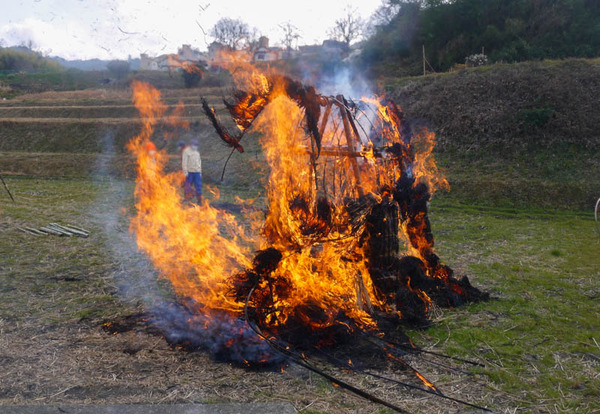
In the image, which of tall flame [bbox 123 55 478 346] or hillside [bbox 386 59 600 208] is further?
hillside [bbox 386 59 600 208]

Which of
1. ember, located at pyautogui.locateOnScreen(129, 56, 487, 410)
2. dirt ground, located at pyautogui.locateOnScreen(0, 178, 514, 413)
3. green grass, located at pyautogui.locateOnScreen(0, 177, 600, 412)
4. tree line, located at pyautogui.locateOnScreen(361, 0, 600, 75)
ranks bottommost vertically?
dirt ground, located at pyautogui.locateOnScreen(0, 178, 514, 413)

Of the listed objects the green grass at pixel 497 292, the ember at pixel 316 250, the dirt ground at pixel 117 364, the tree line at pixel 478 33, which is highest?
the tree line at pixel 478 33

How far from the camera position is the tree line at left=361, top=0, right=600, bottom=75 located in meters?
26.6

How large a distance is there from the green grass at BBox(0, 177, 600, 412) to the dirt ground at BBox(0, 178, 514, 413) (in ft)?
0.14

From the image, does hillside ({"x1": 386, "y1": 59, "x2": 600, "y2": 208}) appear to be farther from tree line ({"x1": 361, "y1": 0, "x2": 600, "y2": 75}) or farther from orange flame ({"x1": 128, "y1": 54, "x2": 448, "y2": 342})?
orange flame ({"x1": 128, "y1": 54, "x2": 448, "y2": 342})

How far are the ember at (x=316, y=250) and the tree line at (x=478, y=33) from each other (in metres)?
22.4

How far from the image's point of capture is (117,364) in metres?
4.70

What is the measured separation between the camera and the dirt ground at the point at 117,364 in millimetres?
4105

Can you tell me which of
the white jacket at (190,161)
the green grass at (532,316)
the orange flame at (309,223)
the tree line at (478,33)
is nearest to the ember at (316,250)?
the orange flame at (309,223)

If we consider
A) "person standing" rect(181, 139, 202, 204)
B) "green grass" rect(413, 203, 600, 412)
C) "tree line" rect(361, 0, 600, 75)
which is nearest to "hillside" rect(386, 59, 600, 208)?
"green grass" rect(413, 203, 600, 412)

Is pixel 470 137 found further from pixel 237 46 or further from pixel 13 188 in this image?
pixel 13 188

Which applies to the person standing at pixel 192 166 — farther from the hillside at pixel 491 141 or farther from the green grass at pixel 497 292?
the hillside at pixel 491 141

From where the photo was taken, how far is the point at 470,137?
19234mm

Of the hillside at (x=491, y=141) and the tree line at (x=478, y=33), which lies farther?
the tree line at (x=478, y=33)
